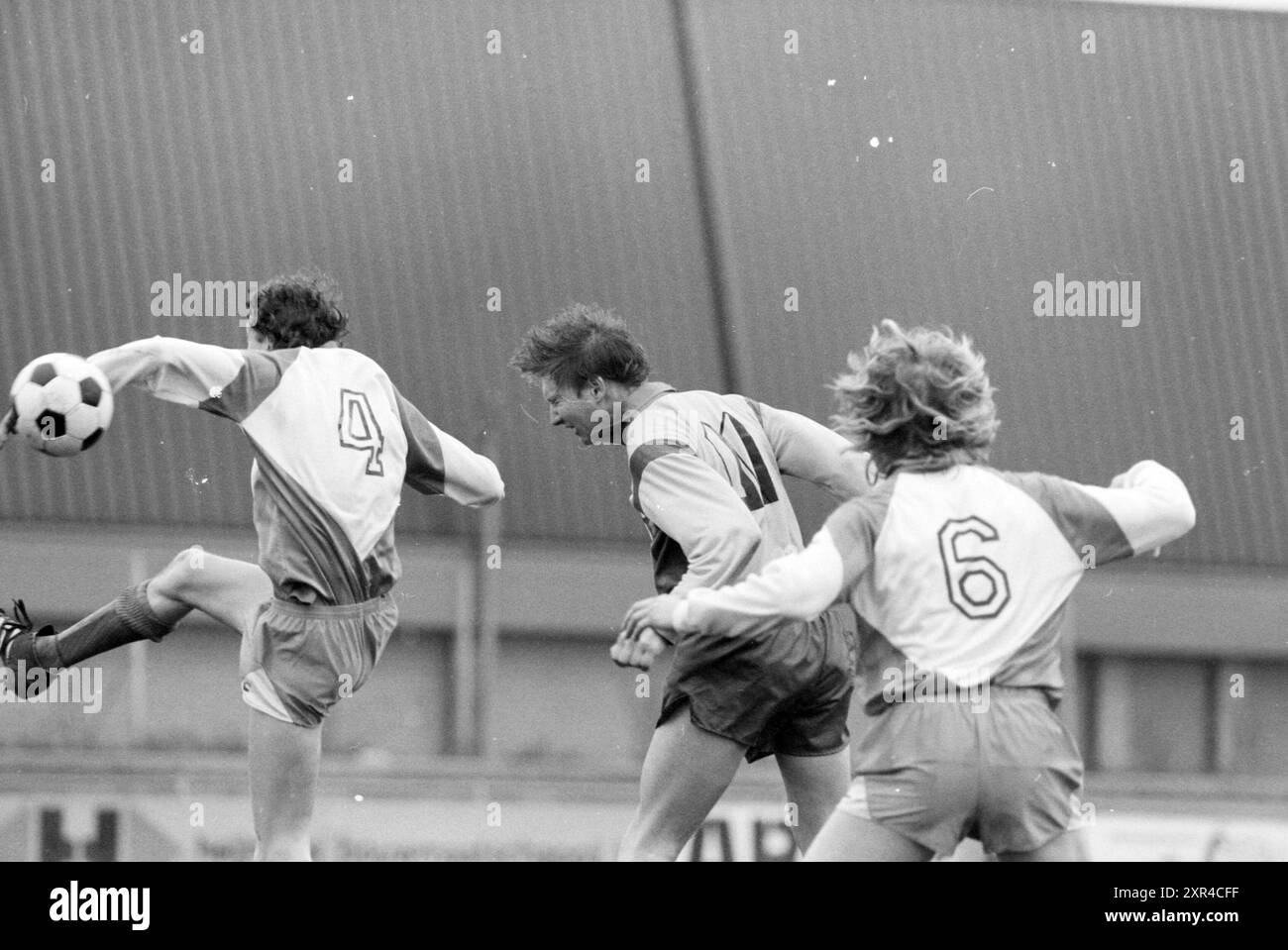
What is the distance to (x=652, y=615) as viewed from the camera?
3.30 meters

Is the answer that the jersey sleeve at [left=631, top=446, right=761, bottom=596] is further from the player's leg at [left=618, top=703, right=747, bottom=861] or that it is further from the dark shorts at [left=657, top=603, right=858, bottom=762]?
the player's leg at [left=618, top=703, right=747, bottom=861]

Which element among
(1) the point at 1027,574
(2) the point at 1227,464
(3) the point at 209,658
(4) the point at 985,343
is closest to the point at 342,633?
(1) the point at 1027,574

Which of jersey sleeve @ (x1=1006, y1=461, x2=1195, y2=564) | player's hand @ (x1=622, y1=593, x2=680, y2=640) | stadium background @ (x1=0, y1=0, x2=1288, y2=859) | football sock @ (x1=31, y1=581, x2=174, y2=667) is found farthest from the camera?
stadium background @ (x1=0, y1=0, x2=1288, y2=859)

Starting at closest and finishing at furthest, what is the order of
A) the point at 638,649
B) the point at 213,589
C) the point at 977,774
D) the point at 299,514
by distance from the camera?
the point at 977,774
the point at 638,649
the point at 299,514
the point at 213,589

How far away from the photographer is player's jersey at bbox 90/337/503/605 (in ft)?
13.5

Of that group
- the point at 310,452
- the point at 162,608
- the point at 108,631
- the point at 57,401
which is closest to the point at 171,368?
the point at 57,401

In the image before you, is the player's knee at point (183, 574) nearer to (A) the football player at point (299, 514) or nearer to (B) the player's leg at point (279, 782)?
(A) the football player at point (299, 514)

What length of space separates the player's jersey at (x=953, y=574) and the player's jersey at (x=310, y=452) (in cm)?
129

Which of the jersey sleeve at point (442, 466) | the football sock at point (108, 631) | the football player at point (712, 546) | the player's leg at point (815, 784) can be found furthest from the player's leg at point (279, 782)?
the player's leg at point (815, 784)

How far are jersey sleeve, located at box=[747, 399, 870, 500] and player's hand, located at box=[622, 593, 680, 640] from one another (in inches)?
40.5

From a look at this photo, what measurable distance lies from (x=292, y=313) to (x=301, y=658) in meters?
0.89

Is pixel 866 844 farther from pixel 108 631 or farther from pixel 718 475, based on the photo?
pixel 108 631

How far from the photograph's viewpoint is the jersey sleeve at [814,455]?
4.30m

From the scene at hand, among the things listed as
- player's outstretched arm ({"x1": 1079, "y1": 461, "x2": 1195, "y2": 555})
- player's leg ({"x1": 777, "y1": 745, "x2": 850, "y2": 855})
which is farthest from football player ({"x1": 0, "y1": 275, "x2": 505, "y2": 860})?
player's outstretched arm ({"x1": 1079, "y1": 461, "x2": 1195, "y2": 555})
